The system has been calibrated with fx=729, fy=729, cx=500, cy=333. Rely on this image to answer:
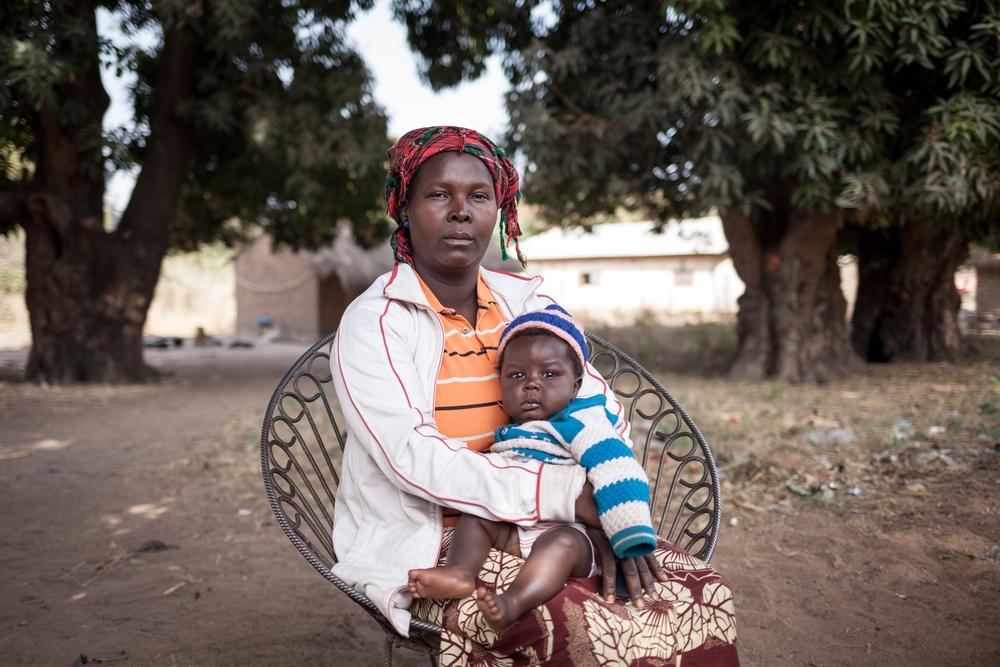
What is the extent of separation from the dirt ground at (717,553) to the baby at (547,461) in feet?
3.76

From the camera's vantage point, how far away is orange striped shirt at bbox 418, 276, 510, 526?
6.16ft

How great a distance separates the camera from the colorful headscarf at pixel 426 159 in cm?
190

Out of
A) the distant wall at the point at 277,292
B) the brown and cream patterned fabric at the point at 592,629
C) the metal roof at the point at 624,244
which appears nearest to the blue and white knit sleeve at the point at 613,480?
the brown and cream patterned fabric at the point at 592,629

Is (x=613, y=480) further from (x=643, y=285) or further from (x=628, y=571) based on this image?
(x=643, y=285)

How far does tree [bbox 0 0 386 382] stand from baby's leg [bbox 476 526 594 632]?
7.20m

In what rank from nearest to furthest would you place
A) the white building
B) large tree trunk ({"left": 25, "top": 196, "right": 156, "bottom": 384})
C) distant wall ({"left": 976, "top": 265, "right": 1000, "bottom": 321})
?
1. large tree trunk ({"left": 25, "top": 196, "right": 156, "bottom": 384})
2. distant wall ({"left": 976, "top": 265, "right": 1000, "bottom": 321})
3. the white building

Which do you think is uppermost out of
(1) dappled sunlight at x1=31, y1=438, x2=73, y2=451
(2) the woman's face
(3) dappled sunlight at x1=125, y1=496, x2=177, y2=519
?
(2) the woman's face

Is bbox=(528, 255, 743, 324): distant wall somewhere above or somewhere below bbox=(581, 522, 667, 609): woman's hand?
above

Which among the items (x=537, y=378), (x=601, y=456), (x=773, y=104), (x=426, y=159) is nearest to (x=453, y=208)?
(x=426, y=159)

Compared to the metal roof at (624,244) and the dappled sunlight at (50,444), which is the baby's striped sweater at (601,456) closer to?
the dappled sunlight at (50,444)

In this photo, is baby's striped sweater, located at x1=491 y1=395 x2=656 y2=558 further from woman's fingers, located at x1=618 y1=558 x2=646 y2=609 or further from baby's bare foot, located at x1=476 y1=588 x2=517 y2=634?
baby's bare foot, located at x1=476 y1=588 x2=517 y2=634

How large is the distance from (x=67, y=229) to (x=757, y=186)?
810 centimetres

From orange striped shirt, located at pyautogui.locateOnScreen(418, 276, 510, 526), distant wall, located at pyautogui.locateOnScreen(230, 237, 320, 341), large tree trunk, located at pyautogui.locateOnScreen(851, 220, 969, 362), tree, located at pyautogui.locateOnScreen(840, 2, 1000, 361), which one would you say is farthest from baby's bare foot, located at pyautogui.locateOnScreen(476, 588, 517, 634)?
distant wall, located at pyautogui.locateOnScreen(230, 237, 320, 341)

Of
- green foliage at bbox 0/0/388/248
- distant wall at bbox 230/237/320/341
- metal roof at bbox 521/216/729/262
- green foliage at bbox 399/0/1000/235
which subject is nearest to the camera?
green foliage at bbox 399/0/1000/235
